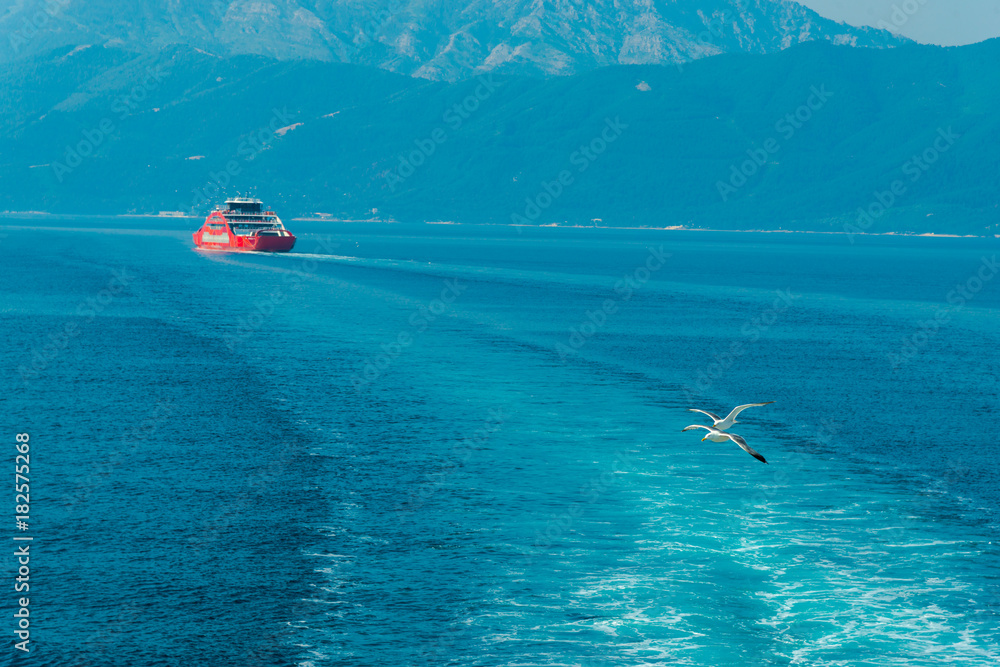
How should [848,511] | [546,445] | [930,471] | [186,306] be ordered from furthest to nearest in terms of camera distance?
1. [186,306]
2. [546,445]
3. [930,471]
4. [848,511]

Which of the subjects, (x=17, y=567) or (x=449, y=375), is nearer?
(x=17, y=567)

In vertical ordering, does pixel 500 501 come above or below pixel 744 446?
above

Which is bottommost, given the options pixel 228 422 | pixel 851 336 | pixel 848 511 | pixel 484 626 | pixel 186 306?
pixel 484 626

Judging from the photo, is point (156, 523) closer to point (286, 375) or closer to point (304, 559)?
point (304, 559)

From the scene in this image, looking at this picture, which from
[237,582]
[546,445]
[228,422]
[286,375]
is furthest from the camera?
[286,375]

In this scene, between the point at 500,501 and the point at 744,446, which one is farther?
the point at 500,501

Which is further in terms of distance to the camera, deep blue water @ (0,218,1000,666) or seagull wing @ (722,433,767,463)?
deep blue water @ (0,218,1000,666)

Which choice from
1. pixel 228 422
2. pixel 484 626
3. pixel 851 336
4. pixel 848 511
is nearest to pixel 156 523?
pixel 484 626

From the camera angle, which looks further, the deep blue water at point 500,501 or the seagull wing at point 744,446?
the deep blue water at point 500,501
